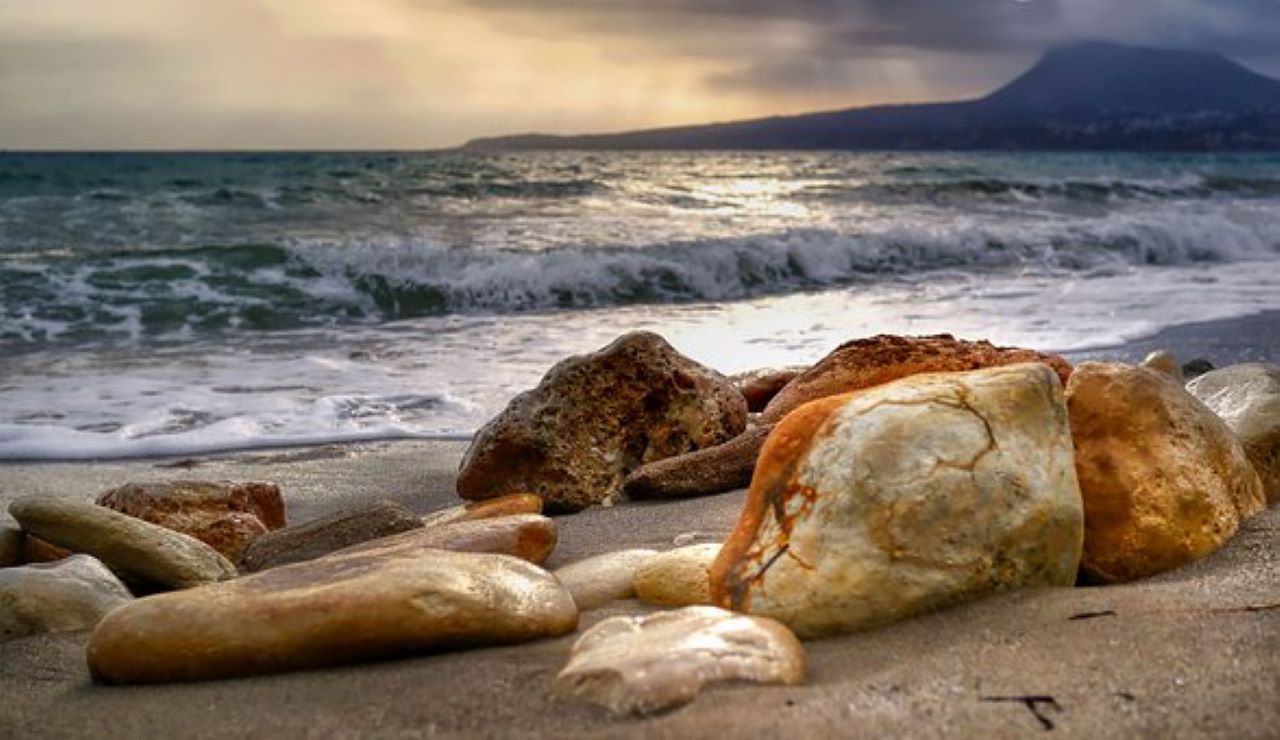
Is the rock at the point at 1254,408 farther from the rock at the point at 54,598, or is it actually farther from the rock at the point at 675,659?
the rock at the point at 54,598

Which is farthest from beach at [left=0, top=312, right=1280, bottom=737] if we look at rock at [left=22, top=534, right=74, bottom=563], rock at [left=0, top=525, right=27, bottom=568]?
rock at [left=0, top=525, right=27, bottom=568]

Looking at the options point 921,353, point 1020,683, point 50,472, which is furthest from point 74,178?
point 1020,683

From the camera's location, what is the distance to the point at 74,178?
29891mm

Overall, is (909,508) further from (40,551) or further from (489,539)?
(40,551)

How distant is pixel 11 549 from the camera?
361 cm

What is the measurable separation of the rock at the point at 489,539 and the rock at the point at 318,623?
512 mm

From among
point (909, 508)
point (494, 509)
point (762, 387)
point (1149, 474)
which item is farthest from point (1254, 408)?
point (762, 387)

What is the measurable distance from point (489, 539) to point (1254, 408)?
6.23 ft

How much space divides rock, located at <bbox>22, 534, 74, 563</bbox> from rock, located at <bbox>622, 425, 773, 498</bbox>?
5.39 feet

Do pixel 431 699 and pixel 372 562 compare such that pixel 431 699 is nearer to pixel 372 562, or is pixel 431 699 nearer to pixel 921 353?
pixel 372 562

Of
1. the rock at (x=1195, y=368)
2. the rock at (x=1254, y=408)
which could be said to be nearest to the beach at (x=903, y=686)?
the rock at (x=1254, y=408)

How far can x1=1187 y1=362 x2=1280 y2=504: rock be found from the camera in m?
3.18

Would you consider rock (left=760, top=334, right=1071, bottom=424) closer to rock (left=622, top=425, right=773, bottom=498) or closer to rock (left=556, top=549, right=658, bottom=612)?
rock (left=622, top=425, right=773, bottom=498)

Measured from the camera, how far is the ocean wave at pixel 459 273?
10797mm
